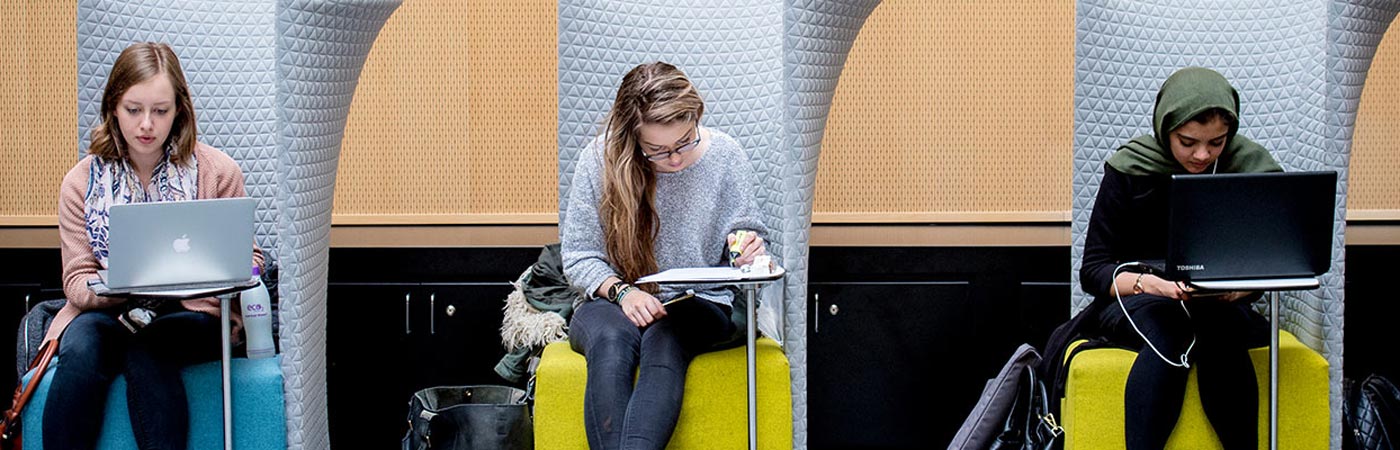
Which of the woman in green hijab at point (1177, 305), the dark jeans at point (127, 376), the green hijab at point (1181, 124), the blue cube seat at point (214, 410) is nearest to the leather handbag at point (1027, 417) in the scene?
the woman in green hijab at point (1177, 305)

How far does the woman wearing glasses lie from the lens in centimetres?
274

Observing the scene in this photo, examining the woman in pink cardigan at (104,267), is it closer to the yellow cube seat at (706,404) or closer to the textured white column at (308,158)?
the textured white column at (308,158)

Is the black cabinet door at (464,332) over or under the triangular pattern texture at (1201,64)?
under

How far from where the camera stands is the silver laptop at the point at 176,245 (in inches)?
104

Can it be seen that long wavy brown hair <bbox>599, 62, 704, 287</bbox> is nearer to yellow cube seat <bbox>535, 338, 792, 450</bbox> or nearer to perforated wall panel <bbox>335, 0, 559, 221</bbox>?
yellow cube seat <bbox>535, 338, 792, 450</bbox>

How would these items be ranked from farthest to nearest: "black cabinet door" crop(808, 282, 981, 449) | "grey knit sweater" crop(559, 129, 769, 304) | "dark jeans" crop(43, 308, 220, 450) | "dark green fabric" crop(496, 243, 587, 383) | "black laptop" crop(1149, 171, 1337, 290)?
"black cabinet door" crop(808, 282, 981, 449) → "dark green fabric" crop(496, 243, 587, 383) → "grey knit sweater" crop(559, 129, 769, 304) → "dark jeans" crop(43, 308, 220, 450) → "black laptop" crop(1149, 171, 1337, 290)

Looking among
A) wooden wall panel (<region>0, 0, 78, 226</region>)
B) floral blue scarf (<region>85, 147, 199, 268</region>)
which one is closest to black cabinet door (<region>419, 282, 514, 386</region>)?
floral blue scarf (<region>85, 147, 199, 268</region>)

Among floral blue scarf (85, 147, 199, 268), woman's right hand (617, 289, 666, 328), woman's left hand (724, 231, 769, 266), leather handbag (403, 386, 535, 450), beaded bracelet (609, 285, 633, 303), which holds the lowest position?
leather handbag (403, 386, 535, 450)

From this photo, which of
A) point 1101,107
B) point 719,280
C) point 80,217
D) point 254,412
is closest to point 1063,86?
point 1101,107

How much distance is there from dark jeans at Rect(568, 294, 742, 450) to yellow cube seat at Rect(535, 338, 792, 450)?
0.16ft

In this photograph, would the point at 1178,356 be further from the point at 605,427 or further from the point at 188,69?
the point at 188,69

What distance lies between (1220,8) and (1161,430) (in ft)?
3.53

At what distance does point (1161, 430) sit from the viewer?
278 cm

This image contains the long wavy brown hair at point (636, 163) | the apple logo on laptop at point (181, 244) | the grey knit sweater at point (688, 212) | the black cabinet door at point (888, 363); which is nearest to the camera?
the apple logo on laptop at point (181, 244)
